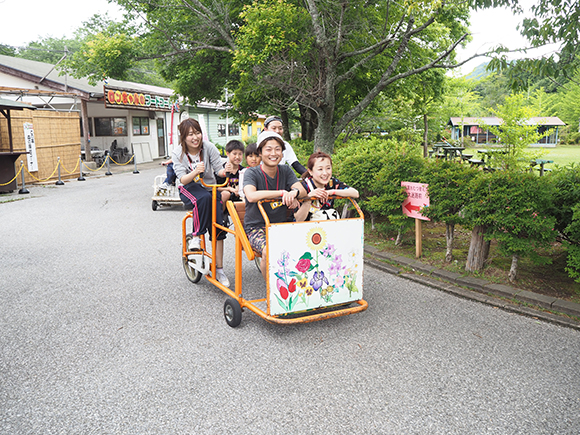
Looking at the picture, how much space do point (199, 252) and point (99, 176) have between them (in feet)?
52.8

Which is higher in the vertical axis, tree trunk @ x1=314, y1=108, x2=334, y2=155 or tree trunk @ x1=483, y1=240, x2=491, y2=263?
tree trunk @ x1=314, y1=108, x2=334, y2=155

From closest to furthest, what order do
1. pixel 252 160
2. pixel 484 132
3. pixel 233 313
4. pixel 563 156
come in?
pixel 233 313, pixel 252 160, pixel 563 156, pixel 484 132

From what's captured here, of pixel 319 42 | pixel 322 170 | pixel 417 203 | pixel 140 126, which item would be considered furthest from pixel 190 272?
pixel 140 126

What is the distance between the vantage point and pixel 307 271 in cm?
384

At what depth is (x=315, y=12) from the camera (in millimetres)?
9695

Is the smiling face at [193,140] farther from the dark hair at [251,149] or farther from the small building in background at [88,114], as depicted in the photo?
the small building in background at [88,114]

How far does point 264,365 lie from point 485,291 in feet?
9.14

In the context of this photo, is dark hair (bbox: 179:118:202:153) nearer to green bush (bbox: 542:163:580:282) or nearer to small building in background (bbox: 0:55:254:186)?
green bush (bbox: 542:163:580:282)

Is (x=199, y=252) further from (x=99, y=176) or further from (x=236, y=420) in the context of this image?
(x=99, y=176)

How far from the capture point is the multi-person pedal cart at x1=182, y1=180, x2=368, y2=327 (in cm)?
371

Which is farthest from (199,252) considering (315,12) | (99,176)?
(99,176)

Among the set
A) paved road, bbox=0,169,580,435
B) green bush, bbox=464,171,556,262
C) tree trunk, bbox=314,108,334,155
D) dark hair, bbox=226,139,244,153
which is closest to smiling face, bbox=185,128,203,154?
dark hair, bbox=226,139,244,153

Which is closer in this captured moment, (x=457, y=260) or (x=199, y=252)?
(x=199, y=252)

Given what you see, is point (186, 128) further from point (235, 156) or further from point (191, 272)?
point (191, 272)
